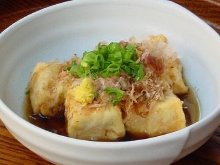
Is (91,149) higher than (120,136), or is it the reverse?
(91,149)

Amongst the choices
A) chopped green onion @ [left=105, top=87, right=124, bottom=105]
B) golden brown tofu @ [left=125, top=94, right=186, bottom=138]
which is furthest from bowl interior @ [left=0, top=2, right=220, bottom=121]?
chopped green onion @ [left=105, top=87, right=124, bottom=105]

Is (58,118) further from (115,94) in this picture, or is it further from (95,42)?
(95,42)

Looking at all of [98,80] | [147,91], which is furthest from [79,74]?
[147,91]

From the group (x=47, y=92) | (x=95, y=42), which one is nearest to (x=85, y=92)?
(x=47, y=92)

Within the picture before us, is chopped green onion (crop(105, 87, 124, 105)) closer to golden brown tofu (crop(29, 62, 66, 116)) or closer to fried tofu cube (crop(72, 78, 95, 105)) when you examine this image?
fried tofu cube (crop(72, 78, 95, 105))

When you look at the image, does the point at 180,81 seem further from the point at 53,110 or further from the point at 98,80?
the point at 53,110

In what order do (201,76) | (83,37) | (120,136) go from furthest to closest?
1. (83,37)
2. (201,76)
3. (120,136)

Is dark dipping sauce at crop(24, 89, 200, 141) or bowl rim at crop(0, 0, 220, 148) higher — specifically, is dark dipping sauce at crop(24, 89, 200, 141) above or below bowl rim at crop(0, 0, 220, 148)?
below
